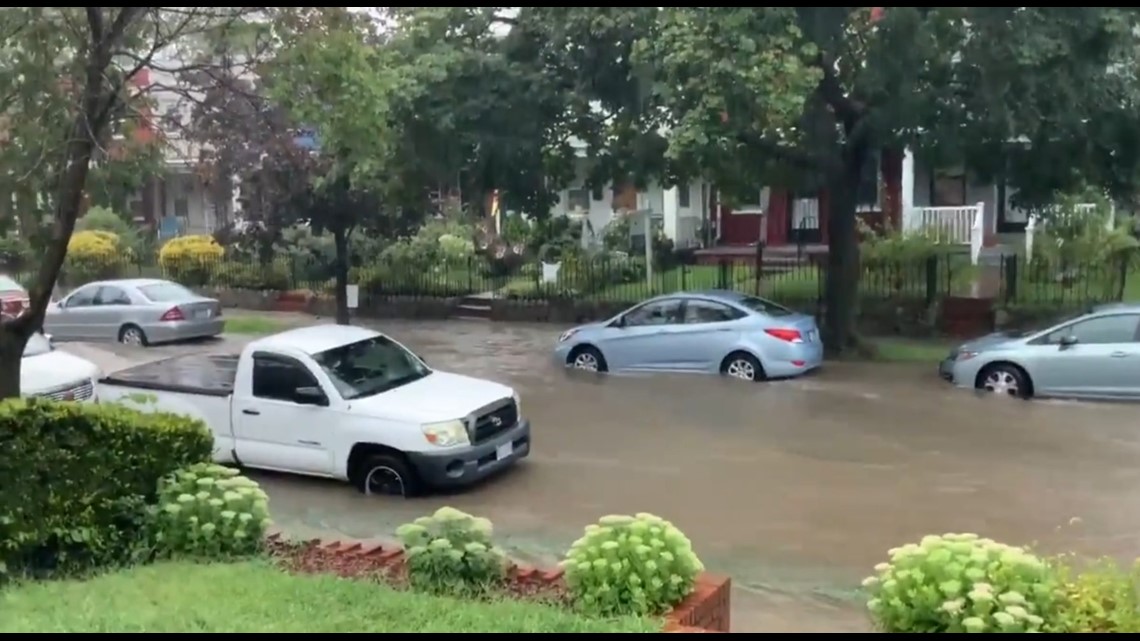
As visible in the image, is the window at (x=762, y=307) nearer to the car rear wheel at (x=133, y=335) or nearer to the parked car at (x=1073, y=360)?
the parked car at (x=1073, y=360)

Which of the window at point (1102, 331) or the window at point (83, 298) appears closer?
the window at point (1102, 331)

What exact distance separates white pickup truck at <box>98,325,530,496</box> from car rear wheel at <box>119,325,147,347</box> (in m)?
11.9

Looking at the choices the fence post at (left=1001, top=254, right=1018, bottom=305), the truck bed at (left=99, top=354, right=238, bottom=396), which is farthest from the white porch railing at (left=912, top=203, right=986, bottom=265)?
the truck bed at (left=99, top=354, right=238, bottom=396)

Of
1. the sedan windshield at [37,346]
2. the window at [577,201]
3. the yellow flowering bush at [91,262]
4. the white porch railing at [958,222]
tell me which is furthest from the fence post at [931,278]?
the yellow flowering bush at [91,262]

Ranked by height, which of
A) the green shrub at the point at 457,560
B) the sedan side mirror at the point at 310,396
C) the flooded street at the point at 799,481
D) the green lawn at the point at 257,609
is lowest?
the flooded street at the point at 799,481

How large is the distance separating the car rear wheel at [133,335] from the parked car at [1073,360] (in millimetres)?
15460

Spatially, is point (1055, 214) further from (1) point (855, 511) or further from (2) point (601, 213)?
(2) point (601, 213)

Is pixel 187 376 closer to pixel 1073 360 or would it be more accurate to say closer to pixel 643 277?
pixel 1073 360

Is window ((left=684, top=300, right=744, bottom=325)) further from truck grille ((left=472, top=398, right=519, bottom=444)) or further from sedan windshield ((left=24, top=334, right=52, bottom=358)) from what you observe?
sedan windshield ((left=24, top=334, right=52, bottom=358))

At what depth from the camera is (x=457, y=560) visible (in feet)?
20.8

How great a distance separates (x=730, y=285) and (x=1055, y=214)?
6.38m

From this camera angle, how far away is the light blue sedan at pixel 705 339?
18359mm

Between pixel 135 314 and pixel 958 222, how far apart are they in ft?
57.9
